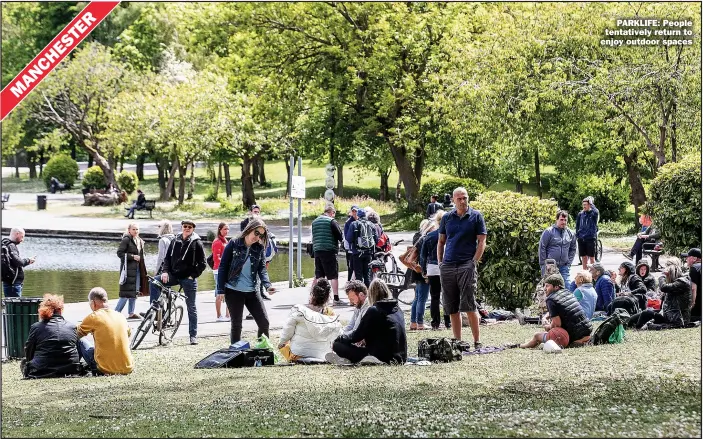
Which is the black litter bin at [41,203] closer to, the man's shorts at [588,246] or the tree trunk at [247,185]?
the tree trunk at [247,185]

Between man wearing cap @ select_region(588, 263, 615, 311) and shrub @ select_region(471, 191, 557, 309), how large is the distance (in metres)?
1.13

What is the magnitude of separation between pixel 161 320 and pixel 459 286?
4.59m

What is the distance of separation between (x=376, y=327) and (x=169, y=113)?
139ft

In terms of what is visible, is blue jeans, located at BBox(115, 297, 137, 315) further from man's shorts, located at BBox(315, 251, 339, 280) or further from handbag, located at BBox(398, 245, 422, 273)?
handbag, located at BBox(398, 245, 422, 273)

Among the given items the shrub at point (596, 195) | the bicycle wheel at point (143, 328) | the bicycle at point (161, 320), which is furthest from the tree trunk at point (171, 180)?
the bicycle wheel at point (143, 328)

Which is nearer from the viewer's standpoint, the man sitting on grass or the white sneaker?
the white sneaker

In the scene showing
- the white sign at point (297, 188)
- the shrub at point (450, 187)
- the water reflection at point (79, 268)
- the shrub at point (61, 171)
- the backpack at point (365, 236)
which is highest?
the shrub at point (61, 171)

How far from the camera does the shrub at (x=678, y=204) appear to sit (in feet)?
69.3

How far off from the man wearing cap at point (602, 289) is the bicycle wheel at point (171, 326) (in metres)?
6.18

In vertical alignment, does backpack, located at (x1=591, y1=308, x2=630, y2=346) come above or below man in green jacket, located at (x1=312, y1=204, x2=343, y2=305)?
below

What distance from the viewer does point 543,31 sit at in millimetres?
34844

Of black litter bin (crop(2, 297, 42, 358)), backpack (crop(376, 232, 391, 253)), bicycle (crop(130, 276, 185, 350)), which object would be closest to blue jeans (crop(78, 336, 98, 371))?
black litter bin (crop(2, 297, 42, 358))

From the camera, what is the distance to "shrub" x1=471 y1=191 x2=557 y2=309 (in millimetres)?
16578

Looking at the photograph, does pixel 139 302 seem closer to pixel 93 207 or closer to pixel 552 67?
pixel 552 67
